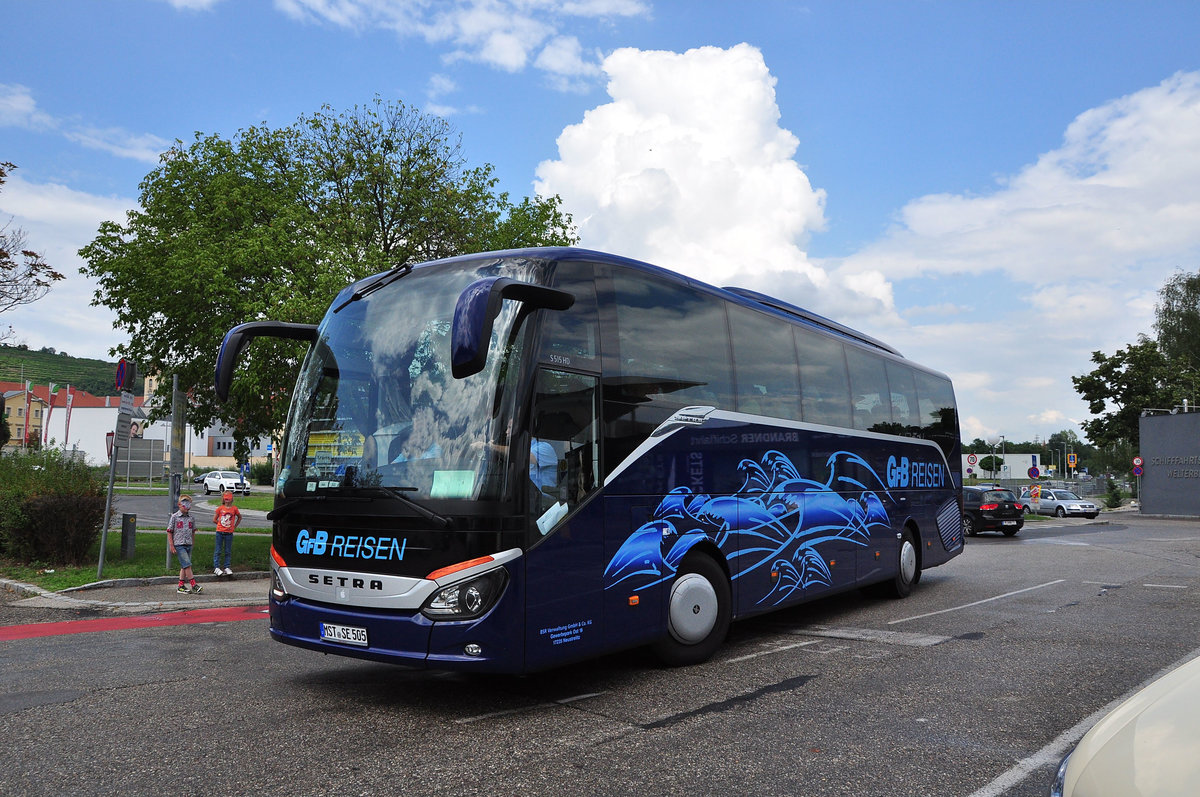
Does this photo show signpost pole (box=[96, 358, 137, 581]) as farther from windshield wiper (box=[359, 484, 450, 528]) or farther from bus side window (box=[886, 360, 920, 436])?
bus side window (box=[886, 360, 920, 436])

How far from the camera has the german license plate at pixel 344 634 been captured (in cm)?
598

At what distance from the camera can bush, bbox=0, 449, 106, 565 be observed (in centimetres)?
1569

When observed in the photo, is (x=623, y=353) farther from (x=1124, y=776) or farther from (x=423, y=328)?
→ (x=1124, y=776)

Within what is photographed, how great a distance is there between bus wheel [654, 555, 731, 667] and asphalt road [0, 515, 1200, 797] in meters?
0.15

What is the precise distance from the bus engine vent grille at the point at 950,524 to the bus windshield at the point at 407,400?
9819 millimetres

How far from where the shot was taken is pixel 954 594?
42.3ft

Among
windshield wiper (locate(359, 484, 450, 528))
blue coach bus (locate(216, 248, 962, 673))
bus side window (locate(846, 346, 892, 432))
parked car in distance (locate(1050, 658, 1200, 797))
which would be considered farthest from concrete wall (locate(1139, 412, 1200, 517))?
parked car in distance (locate(1050, 658, 1200, 797))

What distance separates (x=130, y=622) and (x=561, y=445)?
8.07 meters

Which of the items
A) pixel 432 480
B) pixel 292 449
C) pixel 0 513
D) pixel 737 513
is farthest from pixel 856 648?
pixel 0 513

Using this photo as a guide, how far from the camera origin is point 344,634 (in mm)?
6074

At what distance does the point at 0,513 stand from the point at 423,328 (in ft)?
44.3

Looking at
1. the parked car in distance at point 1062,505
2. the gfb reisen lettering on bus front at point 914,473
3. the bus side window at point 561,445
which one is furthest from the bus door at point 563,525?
the parked car in distance at point 1062,505

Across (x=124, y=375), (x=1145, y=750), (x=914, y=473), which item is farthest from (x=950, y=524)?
(x=124, y=375)

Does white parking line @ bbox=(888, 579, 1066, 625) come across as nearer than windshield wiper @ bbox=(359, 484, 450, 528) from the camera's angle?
No
